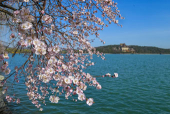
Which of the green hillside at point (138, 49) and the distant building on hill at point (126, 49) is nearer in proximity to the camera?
the green hillside at point (138, 49)

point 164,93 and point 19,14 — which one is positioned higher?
point 19,14

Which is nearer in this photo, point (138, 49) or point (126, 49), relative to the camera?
point (138, 49)

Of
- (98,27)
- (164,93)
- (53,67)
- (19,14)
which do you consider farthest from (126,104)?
(19,14)

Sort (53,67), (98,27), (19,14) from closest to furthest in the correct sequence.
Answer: (19,14) < (53,67) < (98,27)

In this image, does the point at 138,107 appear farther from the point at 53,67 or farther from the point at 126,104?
the point at 53,67

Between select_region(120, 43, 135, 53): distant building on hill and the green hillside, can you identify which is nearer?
the green hillside

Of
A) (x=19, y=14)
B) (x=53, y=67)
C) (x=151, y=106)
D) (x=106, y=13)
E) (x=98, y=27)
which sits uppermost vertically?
(x=106, y=13)

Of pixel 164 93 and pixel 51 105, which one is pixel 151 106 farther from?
pixel 51 105

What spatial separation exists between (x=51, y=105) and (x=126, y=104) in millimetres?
4703

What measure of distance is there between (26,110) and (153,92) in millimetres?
9704

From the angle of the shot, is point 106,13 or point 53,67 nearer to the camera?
point 53,67

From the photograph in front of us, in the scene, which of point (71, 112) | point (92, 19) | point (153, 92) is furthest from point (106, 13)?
point (153, 92)

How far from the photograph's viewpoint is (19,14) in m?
2.31

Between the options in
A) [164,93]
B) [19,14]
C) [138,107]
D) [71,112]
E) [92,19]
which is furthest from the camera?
[164,93]
